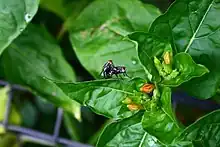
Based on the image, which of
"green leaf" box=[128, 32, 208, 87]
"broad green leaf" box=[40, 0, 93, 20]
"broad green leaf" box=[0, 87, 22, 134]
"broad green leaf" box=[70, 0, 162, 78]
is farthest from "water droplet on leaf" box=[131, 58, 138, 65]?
"broad green leaf" box=[0, 87, 22, 134]

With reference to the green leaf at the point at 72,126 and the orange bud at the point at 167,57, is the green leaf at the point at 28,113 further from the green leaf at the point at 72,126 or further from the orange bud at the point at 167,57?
the orange bud at the point at 167,57

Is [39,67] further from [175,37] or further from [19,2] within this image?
[175,37]

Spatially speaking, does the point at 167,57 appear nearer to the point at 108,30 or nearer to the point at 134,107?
the point at 134,107

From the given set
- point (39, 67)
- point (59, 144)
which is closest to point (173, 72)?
point (39, 67)

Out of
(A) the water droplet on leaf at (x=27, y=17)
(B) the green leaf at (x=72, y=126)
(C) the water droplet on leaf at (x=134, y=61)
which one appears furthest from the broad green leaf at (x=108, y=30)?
(B) the green leaf at (x=72, y=126)

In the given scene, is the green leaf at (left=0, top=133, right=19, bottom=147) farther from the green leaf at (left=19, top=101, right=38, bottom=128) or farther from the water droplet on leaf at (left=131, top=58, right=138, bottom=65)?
the water droplet on leaf at (left=131, top=58, right=138, bottom=65)

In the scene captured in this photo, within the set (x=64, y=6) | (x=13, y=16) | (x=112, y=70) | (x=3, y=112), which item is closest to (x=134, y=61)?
(x=112, y=70)

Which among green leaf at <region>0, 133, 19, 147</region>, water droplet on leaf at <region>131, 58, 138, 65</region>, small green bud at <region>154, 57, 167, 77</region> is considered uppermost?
small green bud at <region>154, 57, 167, 77</region>
